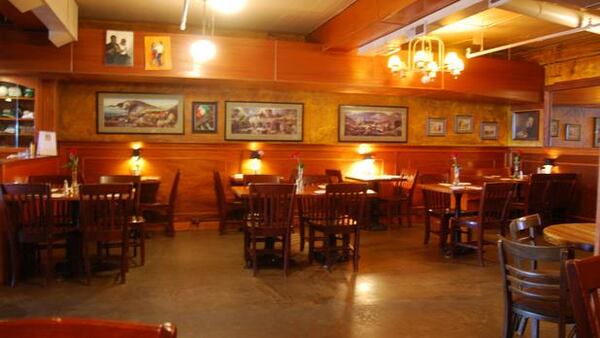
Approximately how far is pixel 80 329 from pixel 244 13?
6.56 metres

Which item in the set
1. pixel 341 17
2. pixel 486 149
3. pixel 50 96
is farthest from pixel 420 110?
pixel 50 96

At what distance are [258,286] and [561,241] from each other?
2766 mm

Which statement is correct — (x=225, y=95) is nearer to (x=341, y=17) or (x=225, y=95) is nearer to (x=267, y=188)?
(x=341, y=17)

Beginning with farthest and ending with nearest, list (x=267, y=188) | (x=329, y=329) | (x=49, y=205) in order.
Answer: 1. (x=267, y=188)
2. (x=49, y=205)
3. (x=329, y=329)

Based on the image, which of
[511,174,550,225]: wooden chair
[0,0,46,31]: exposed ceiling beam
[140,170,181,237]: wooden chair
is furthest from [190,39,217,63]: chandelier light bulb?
[511,174,550,225]: wooden chair

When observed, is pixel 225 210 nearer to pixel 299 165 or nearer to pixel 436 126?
pixel 299 165

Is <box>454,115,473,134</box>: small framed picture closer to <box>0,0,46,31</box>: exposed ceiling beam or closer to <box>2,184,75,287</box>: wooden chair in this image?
<box>0,0,46,31</box>: exposed ceiling beam

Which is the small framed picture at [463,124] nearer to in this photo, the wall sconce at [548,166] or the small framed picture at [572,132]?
the wall sconce at [548,166]

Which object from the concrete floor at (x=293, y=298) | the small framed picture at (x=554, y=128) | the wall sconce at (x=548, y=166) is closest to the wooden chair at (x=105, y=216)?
the concrete floor at (x=293, y=298)

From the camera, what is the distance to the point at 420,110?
933 cm

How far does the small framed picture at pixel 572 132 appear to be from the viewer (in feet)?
33.8

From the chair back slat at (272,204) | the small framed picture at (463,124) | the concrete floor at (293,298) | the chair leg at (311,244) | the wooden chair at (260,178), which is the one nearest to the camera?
the concrete floor at (293,298)

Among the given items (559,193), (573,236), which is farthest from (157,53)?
(559,193)

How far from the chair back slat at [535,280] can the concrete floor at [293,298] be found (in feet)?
2.85
